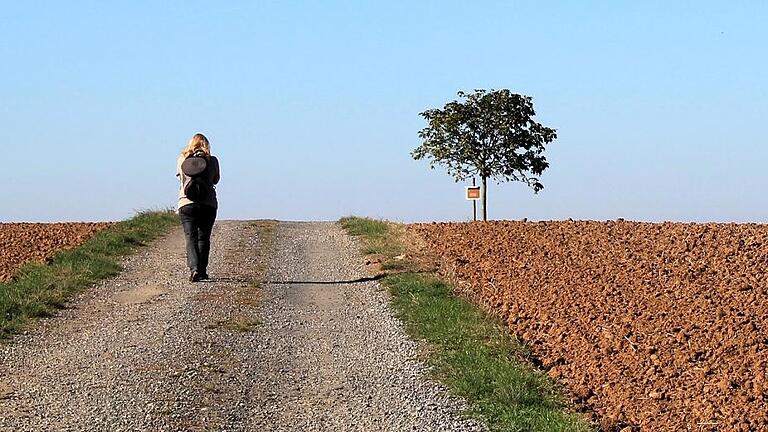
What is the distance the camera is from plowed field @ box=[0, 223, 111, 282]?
666 inches

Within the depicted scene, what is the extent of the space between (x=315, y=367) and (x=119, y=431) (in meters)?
2.54

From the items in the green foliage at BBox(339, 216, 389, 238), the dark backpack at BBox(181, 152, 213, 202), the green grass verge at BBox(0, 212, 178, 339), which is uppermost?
the dark backpack at BBox(181, 152, 213, 202)

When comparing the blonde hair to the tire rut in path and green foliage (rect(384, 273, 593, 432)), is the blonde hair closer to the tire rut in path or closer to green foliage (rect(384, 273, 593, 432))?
the tire rut in path

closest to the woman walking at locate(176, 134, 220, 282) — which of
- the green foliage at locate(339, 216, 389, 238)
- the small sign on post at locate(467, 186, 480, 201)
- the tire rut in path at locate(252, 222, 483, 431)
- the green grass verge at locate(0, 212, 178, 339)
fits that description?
the tire rut in path at locate(252, 222, 483, 431)

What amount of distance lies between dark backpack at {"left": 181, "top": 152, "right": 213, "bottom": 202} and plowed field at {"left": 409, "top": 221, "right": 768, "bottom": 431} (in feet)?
11.6

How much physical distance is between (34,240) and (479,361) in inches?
446

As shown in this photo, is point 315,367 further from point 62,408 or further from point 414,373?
point 62,408

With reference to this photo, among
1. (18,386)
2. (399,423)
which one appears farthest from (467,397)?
(18,386)

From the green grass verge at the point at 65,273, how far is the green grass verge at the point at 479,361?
13.3ft

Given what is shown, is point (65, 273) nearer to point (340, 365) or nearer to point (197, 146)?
point (197, 146)

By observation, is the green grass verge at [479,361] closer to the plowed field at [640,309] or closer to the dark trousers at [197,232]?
the plowed field at [640,309]

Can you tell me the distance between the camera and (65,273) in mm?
15461

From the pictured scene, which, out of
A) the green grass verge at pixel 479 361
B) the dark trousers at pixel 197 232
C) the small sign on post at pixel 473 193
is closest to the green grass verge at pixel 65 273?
the dark trousers at pixel 197 232

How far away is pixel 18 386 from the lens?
9.58 m
